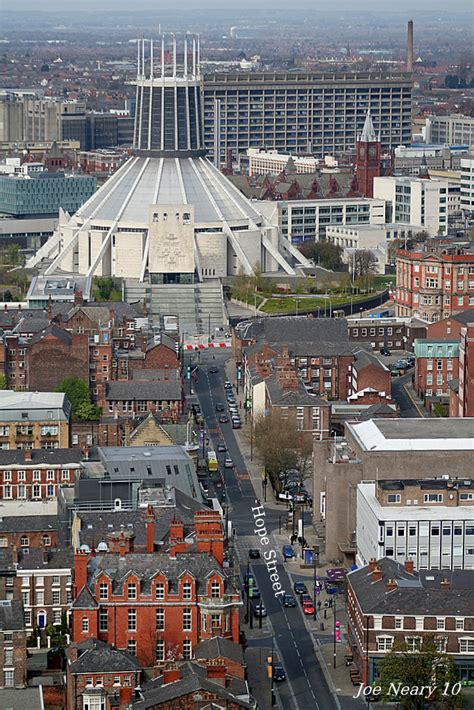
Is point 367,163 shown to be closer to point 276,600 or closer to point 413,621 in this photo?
point 276,600

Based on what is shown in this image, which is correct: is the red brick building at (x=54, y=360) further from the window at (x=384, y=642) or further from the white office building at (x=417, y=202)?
the white office building at (x=417, y=202)

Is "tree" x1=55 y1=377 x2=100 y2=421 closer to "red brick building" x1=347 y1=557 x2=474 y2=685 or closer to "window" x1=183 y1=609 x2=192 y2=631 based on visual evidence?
"red brick building" x1=347 y1=557 x2=474 y2=685

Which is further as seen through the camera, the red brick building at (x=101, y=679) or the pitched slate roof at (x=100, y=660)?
the pitched slate roof at (x=100, y=660)

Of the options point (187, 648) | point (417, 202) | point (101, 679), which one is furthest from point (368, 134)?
point (101, 679)

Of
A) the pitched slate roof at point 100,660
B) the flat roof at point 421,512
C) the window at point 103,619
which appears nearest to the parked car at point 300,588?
the flat roof at point 421,512

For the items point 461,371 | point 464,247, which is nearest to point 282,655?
point 461,371

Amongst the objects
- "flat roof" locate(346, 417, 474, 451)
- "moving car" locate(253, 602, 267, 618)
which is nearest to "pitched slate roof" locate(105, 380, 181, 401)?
"flat roof" locate(346, 417, 474, 451)
